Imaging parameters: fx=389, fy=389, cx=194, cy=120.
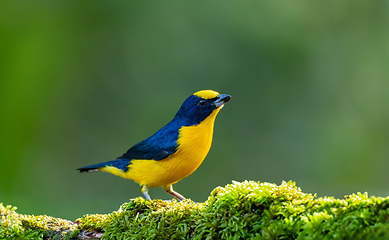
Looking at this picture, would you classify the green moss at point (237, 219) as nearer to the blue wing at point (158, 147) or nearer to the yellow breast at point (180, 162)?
the yellow breast at point (180, 162)

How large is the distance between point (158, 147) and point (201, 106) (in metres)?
0.67

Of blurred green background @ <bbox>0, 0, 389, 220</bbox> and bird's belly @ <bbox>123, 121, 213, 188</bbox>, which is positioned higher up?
blurred green background @ <bbox>0, 0, 389, 220</bbox>

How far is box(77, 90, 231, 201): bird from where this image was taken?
4.18m

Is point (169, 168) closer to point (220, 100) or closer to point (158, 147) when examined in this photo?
point (158, 147)

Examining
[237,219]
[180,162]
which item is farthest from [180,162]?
[237,219]

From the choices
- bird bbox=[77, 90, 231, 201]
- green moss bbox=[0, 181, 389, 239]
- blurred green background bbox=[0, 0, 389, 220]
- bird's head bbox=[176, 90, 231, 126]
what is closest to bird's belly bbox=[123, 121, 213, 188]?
bird bbox=[77, 90, 231, 201]

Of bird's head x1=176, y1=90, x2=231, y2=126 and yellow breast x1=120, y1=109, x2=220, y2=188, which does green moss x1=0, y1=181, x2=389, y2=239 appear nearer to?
yellow breast x1=120, y1=109, x2=220, y2=188

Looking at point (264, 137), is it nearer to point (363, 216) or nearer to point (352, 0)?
point (352, 0)

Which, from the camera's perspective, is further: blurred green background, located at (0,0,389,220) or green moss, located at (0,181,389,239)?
blurred green background, located at (0,0,389,220)

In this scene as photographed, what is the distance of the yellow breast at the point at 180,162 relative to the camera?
416cm

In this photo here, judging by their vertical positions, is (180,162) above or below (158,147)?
below

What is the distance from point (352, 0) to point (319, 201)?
8726mm

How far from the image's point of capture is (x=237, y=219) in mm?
2602

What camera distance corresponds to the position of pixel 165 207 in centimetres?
322
